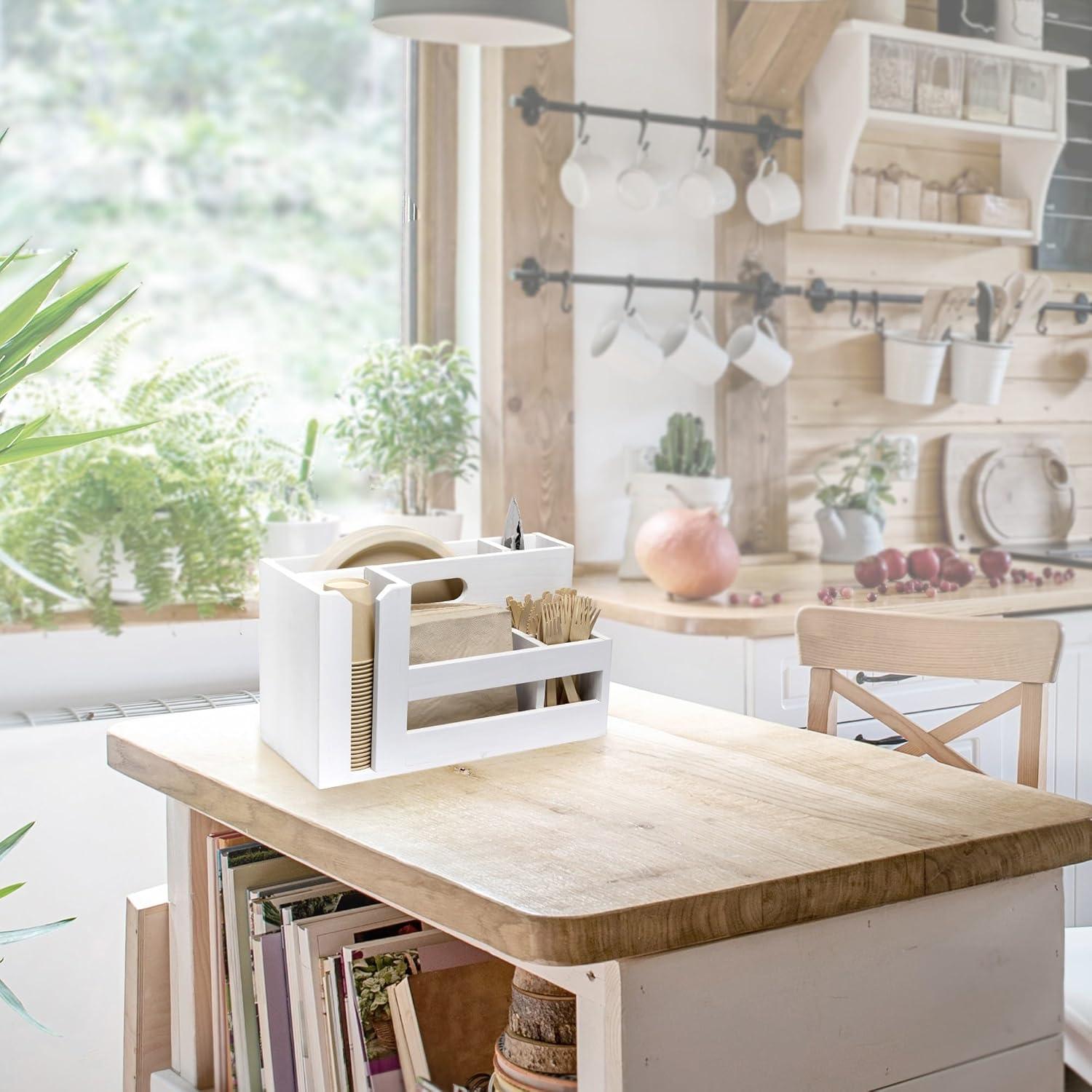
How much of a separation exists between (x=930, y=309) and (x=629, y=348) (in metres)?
0.75

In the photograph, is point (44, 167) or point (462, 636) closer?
point (462, 636)

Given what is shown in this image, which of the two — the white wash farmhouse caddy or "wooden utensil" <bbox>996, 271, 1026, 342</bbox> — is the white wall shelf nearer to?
"wooden utensil" <bbox>996, 271, 1026, 342</bbox>

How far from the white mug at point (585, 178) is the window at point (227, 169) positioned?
36 cm

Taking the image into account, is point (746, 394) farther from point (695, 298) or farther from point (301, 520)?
point (301, 520)

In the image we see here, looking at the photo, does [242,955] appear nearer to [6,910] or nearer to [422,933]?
[422,933]

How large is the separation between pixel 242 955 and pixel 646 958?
1.77 feet

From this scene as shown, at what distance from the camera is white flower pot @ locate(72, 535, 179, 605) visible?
2.12 metres

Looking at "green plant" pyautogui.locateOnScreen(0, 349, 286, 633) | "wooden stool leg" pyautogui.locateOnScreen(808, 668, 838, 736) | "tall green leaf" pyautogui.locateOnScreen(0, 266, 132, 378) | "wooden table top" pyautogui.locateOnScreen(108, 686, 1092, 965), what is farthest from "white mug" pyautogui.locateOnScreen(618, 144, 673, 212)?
"tall green leaf" pyautogui.locateOnScreen(0, 266, 132, 378)

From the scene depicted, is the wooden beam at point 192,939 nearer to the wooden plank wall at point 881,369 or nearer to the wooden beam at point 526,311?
the wooden beam at point 526,311

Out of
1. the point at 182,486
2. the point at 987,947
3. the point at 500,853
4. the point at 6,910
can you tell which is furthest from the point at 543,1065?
the point at 182,486

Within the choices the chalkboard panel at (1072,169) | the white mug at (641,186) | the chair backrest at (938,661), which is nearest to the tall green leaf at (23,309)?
the chair backrest at (938,661)

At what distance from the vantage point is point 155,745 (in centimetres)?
128

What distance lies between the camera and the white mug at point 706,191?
2641 mm

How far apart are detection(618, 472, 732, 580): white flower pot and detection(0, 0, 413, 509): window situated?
1.82 feet
